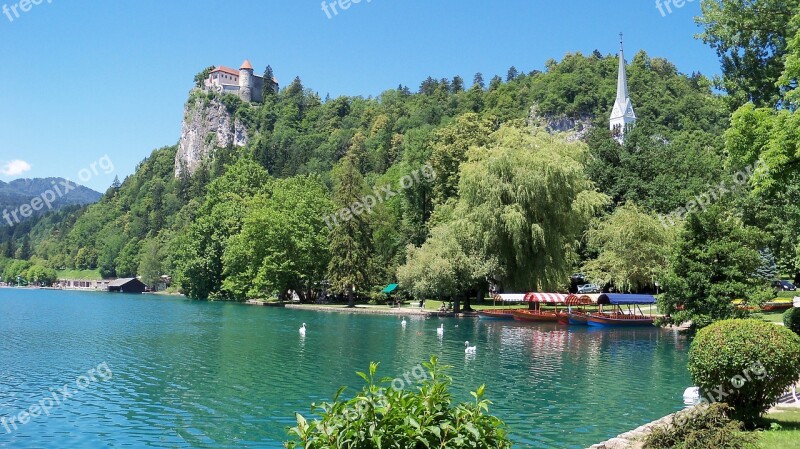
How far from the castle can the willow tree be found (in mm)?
151615

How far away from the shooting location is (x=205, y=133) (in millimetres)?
179625

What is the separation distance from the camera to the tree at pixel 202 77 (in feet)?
633

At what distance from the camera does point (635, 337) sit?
116ft

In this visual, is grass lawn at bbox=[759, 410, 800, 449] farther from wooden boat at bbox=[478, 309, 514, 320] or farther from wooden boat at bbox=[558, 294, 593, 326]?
wooden boat at bbox=[478, 309, 514, 320]

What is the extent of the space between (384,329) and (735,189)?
28.2 meters

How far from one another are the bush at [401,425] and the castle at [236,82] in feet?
628

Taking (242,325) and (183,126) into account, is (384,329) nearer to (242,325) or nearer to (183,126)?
(242,325)

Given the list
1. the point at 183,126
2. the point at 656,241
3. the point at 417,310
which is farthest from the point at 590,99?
the point at 183,126

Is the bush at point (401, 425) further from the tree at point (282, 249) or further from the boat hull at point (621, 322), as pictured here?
the tree at point (282, 249)

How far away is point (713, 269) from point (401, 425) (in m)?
25.1

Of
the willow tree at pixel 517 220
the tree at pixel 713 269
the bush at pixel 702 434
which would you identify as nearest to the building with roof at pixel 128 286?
the willow tree at pixel 517 220

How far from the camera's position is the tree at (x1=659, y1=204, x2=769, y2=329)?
25.4 metres

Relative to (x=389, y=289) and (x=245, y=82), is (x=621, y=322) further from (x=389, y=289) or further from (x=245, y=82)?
(x=245, y=82)

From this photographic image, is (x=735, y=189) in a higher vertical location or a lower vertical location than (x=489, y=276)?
higher
